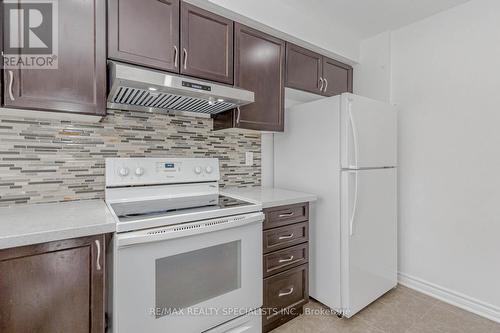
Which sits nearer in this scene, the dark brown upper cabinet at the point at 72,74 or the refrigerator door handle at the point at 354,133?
the dark brown upper cabinet at the point at 72,74

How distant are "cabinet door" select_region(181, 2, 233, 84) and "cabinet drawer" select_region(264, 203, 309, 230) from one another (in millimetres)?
967

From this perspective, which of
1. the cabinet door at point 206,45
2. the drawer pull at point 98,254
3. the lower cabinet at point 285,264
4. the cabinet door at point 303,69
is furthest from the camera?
the cabinet door at point 303,69

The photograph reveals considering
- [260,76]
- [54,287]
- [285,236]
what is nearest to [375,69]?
[260,76]

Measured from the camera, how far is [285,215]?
5.96 feet

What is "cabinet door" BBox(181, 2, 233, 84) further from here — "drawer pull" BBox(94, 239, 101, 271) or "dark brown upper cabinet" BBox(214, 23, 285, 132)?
"drawer pull" BBox(94, 239, 101, 271)

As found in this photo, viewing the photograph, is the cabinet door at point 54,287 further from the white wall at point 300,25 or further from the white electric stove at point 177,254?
the white wall at point 300,25

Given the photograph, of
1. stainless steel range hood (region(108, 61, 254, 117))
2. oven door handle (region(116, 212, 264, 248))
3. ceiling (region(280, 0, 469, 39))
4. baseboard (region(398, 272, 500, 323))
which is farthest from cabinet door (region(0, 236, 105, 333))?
baseboard (region(398, 272, 500, 323))

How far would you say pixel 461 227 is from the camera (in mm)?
2107

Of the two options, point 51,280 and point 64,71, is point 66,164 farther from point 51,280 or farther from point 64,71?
point 51,280

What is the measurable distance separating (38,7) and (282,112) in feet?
5.29

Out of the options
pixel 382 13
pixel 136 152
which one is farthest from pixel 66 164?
pixel 382 13

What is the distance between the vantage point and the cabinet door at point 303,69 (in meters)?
2.20

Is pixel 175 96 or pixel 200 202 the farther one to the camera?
pixel 200 202

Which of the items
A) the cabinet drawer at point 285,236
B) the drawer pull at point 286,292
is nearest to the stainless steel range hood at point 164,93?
the cabinet drawer at point 285,236
